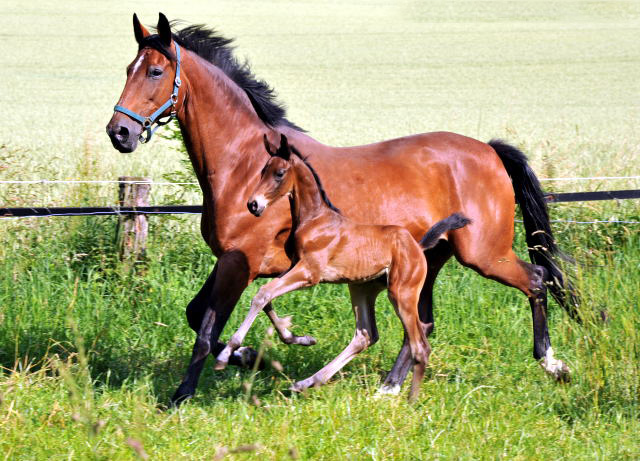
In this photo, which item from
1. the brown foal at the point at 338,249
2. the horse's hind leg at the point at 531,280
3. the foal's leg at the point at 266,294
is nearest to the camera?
the foal's leg at the point at 266,294

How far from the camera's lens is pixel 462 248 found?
5.60 m

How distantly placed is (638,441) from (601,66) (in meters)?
26.8

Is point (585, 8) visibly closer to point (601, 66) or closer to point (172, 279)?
point (601, 66)

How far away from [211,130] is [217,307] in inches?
45.2

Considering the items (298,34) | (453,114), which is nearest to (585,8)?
(298,34)

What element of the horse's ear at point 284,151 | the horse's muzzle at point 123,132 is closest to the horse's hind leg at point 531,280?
the horse's ear at point 284,151

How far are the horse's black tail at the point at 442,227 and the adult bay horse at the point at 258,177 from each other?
451 mm

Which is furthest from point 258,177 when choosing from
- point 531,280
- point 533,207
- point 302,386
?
point 533,207

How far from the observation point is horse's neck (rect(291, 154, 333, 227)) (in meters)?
4.75

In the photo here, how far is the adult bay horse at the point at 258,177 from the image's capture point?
495 centimetres

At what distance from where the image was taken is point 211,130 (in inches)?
205

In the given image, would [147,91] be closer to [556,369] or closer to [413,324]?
[413,324]

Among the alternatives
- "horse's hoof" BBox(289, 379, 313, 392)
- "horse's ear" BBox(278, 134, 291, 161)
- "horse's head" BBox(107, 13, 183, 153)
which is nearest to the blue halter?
"horse's head" BBox(107, 13, 183, 153)

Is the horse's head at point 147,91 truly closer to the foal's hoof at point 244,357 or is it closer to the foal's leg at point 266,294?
the foal's leg at point 266,294
